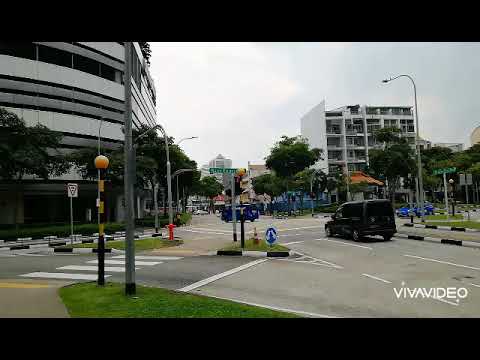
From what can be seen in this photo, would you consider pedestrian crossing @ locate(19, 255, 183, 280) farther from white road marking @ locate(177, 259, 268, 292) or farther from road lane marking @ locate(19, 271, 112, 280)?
white road marking @ locate(177, 259, 268, 292)

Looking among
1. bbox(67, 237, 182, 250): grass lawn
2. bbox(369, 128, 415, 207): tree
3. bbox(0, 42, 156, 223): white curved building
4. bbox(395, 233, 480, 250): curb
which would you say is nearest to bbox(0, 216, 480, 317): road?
bbox(395, 233, 480, 250): curb

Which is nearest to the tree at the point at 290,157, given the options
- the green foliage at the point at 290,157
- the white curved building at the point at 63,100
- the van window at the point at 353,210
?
the green foliage at the point at 290,157

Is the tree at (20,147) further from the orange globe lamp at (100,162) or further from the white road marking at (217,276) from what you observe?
the white road marking at (217,276)

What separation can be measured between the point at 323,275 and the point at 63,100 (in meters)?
34.6

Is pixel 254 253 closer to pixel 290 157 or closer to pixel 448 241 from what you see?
pixel 448 241

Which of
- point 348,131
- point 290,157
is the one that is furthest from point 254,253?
point 348,131

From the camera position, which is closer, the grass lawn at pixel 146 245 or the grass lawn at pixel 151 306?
the grass lawn at pixel 151 306

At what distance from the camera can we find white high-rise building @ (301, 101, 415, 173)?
73375 mm

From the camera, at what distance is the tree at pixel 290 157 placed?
189 feet

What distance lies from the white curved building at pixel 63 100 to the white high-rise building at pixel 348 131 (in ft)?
139

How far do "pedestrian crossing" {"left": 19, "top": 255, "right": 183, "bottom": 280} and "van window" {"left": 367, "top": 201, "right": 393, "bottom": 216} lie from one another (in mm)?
8912
